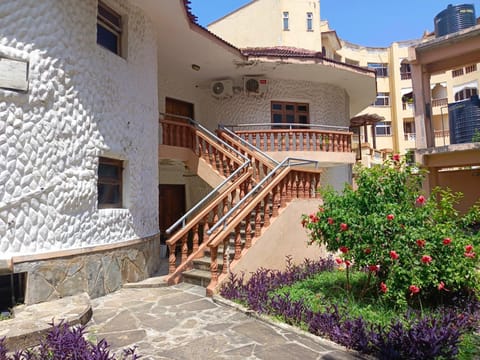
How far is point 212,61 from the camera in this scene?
1095 centimetres

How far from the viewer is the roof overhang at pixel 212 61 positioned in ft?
26.8

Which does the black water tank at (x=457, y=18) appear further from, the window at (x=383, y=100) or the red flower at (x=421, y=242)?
the window at (x=383, y=100)

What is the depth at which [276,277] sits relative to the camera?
253 inches

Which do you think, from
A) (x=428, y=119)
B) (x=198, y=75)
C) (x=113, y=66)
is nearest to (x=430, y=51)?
(x=428, y=119)

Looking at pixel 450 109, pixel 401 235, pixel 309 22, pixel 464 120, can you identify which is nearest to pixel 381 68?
pixel 309 22

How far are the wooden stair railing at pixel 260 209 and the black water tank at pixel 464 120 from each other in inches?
253

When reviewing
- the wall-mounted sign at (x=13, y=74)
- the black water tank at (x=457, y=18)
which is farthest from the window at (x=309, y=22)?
the wall-mounted sign at (x=13, y=74)

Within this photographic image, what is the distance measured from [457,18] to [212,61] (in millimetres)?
10631

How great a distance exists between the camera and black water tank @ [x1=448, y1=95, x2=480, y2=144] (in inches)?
453

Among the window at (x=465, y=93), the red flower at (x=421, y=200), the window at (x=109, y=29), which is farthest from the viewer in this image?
the window at (x=465, y=93)

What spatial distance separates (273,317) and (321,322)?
0.77 m

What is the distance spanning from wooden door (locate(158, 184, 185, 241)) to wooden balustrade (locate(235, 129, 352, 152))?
2.97 m

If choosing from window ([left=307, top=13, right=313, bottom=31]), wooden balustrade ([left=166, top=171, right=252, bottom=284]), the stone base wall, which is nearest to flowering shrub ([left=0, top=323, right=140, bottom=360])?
the stone base wall

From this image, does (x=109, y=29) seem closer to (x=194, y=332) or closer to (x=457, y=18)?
(x=194, y=332)
